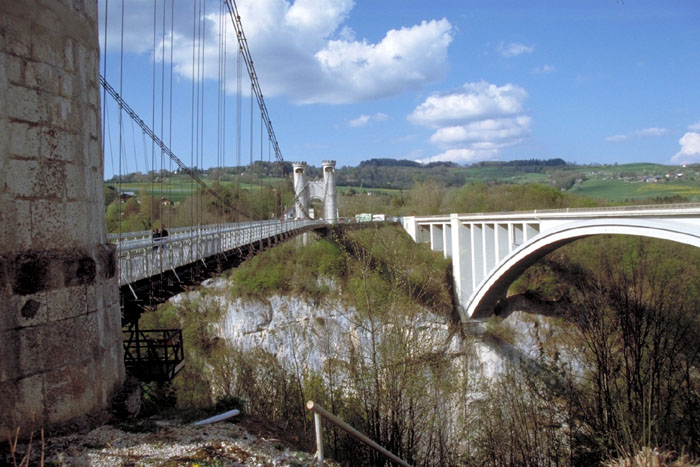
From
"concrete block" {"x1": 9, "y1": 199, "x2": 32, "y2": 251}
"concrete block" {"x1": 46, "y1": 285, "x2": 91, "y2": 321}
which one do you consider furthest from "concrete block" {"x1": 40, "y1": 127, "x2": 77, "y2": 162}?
"concrete block" {"x1": 46, "y1": 285, "x2": 91, "y2": 321}

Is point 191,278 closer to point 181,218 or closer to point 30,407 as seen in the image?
point 30,407

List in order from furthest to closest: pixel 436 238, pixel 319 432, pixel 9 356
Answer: pixel 436 238
pixel 9 356
pixel 319 432

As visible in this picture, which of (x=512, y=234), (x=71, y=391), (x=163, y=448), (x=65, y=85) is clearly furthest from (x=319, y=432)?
(x=512, y=234)

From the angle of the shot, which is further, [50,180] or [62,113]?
[62,113]

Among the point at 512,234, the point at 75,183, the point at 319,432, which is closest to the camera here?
the point at 319,432

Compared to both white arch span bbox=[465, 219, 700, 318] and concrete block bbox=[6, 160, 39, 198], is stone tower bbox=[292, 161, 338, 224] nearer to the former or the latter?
white arch span bbox=[465, 219, 700, 318]

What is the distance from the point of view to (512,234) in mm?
19750

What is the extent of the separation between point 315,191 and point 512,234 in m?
18.7

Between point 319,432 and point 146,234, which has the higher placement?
point 146,234

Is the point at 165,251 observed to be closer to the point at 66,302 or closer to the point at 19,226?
the point at 66,302

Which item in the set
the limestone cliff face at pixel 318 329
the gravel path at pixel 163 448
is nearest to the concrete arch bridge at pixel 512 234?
the limestone cliff face at pixel 318 329

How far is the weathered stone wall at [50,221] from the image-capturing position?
3.36 metres

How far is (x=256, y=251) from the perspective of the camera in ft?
46.5

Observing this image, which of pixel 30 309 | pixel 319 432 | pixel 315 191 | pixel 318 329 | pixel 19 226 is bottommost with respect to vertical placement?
pixel 318 329
